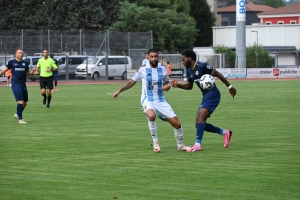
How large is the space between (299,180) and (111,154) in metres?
4.02

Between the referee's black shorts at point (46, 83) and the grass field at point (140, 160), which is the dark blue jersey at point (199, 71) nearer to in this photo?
the grass field at point (140, 160)

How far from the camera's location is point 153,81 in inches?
510

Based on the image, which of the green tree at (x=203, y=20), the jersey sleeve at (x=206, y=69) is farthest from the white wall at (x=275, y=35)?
the jersey sleeve at (x=206, y=69)

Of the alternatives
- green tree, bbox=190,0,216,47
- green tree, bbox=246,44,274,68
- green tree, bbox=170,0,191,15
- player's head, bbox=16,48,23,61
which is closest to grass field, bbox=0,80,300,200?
player's head, bbox=16,48,23,61

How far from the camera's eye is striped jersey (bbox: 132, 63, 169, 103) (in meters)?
13.0

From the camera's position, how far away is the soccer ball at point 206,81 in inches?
517

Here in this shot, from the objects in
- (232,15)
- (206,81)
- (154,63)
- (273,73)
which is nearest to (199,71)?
(206,81)

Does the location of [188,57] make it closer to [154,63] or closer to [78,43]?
[154,63]

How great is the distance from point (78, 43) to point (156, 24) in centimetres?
1519

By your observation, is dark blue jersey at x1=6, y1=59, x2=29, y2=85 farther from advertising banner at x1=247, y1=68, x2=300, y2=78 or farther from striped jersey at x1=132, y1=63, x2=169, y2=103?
advertising banner at x1=247, y1=68, x2=300, y2=78

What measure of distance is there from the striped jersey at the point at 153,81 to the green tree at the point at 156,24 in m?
59.0

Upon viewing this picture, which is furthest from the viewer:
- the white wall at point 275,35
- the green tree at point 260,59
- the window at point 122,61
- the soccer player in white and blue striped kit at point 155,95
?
the white wall at point 275,35

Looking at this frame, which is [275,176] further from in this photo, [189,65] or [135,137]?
[135,137]

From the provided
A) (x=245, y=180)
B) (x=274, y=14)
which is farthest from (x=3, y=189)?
(x=274, y=14)
